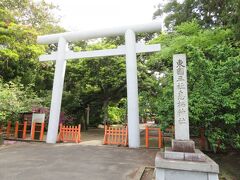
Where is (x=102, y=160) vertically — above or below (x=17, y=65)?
below

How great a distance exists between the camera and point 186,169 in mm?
5363

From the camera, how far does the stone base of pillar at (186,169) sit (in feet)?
17.2

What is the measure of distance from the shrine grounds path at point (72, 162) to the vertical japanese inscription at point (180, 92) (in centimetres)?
223

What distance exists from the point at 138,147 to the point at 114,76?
7319mm

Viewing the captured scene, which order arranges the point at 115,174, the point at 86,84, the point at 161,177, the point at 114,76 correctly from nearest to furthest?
1. the point at 161,177
2. the point at 115,174
3. the point at 114,76
4. the point at 86,84

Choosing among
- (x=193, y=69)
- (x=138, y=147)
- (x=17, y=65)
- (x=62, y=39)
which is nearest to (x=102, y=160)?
(x=138, y=147)

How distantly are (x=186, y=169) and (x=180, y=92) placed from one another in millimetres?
2113

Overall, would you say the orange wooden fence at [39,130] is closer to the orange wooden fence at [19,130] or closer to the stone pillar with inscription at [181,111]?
the orange wooden fence at [19,130]

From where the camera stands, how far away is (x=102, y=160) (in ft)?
27.1

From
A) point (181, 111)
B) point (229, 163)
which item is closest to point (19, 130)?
point (181, 111)

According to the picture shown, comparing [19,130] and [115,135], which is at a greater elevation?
[19,130]

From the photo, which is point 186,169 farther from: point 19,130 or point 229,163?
point 19,130

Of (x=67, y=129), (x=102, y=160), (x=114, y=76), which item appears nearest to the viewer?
(x=102, y=160)

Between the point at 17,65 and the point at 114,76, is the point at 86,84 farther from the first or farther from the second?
the point at 17,65
